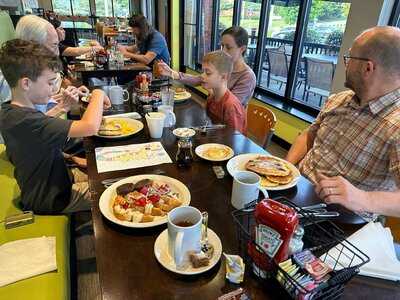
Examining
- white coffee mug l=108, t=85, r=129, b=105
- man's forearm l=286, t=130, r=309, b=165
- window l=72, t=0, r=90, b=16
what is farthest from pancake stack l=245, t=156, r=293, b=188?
window l=72, t=0, r=90, b=16

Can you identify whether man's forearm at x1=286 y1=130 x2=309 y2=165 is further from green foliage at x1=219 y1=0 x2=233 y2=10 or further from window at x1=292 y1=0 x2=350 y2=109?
green foliage at x1=219 y1=0 x2=233 y2=10

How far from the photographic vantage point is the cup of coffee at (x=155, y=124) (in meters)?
1.41

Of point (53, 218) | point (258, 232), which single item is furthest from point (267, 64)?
point (258, 232)

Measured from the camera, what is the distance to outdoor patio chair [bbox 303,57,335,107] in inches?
124

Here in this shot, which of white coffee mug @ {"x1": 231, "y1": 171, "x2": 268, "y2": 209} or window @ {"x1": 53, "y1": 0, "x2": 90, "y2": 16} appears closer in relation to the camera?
white coffee mug @ {"x1": 231, "y1": 171, "x2": 268, "y2": 209}

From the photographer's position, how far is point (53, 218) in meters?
1.35

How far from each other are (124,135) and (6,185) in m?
0.74

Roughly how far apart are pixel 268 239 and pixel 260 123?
1.44m

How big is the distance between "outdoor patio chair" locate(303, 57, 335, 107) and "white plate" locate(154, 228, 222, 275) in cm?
287

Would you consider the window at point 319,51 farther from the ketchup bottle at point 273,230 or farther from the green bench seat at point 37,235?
the green bench seat at point 37,235

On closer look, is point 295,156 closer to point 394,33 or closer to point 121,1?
point 394,33

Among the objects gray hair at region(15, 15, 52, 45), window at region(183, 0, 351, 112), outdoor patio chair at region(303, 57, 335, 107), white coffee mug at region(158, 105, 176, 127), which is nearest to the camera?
white coffee mug at region(158, 105, 176, 127)

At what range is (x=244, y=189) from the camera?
3.01ft

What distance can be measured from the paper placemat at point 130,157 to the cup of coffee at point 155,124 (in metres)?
0.08
